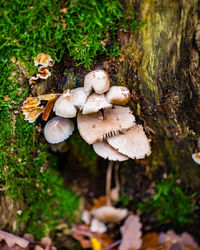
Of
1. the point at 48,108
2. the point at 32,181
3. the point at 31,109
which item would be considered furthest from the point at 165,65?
the point at 32,181

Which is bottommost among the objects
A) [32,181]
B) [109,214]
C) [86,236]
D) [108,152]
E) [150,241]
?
[150,241]

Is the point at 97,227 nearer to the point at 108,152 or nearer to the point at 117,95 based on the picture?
A: the point at 108,152

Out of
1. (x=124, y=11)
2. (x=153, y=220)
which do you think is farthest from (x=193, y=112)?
(x=153, y=220)

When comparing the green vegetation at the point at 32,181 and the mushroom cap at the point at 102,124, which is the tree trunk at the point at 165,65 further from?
the green vegetation at the point at 32,181

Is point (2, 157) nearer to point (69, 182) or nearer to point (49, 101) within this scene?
point (49, 101)

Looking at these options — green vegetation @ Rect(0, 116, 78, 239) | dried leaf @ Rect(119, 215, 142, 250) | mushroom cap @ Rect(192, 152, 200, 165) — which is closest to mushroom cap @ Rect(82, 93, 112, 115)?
green vegetation @ Rect(0, 116, 78, 239)

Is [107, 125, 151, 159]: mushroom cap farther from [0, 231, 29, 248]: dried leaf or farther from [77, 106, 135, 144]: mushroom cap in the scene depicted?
[0, 231, 29, 248]: dried leaf
